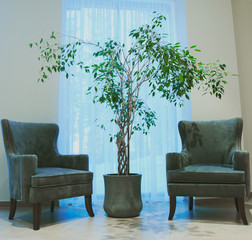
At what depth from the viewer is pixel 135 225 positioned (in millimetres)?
2320

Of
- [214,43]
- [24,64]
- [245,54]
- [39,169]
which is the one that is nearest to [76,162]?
[39,169]

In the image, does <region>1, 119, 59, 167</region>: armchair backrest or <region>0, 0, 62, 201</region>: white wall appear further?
<region>0, 0, 62, 201</region>: white wall

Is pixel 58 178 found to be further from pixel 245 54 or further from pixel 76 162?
pixel 245 54

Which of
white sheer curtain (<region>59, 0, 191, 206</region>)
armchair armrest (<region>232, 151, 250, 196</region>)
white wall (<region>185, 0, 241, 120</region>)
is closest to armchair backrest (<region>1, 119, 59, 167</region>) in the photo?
white sheer curtain (<region>59, 0, 191, 206</region>)

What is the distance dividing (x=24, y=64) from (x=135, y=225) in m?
2.34

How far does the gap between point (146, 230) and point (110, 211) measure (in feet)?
1.72

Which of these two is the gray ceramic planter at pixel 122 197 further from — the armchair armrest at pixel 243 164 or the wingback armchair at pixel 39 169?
the armchair armrest at pixel 243 164

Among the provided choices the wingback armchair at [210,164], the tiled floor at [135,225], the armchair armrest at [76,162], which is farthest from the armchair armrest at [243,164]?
the armchair armrest at [76,162]

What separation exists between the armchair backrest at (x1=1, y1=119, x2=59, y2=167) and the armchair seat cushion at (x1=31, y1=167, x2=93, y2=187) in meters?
0.51

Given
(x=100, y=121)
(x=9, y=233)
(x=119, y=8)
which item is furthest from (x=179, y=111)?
(x=9, y=233)

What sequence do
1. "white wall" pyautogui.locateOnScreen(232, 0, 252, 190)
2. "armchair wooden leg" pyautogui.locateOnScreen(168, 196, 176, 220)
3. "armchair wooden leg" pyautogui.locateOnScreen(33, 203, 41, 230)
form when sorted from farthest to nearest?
"white wall" pyautogui.locateOnScreen(232, 0, 252, 190) → "armchair wooden leg" pyautogui.locateOnScreen(168, 196, 176, 220) → "armchair wooden leg" pyautogui.locateOnScreen(33, 203, 41, 230)

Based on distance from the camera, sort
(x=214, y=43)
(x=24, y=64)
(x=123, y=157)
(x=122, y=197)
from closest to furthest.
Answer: (x=122, y=197)
(x=123, y=157)
(x=24, y=64)
(x=214, y=43)

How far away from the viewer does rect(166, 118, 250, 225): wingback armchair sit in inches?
91.6

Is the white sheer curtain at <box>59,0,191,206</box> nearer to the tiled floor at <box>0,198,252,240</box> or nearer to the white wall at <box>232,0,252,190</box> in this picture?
the tiled floor at <box>0,198,252,240</box>
